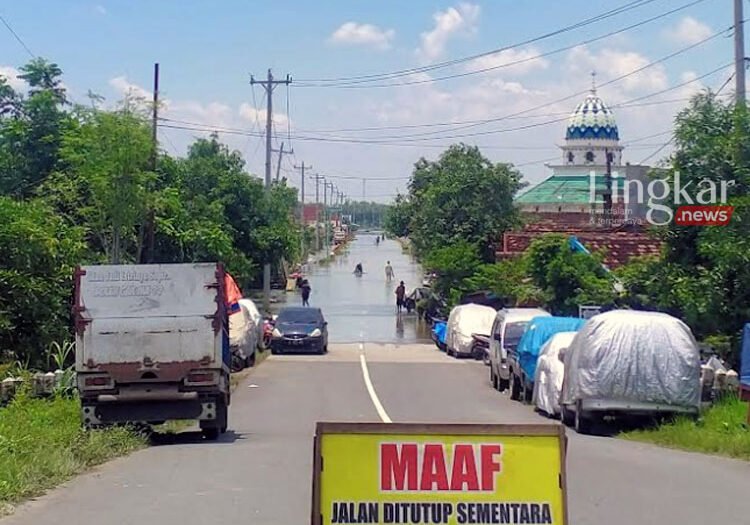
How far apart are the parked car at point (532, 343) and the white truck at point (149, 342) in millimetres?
9386

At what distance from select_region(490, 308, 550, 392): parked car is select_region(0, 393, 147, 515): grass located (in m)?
12.1

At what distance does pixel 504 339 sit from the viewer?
93.8 feet

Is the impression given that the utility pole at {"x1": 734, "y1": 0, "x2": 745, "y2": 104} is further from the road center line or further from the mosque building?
the mosque building

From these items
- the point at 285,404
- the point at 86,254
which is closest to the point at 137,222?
the point at 86,254

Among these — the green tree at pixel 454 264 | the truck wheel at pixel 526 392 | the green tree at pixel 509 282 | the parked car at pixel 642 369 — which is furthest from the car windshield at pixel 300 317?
the parked car at pixel 642 369

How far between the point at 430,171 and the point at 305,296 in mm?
21660

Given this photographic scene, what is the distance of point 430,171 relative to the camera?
3007 inches

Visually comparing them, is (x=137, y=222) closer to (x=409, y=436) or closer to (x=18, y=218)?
(x=18, y=218)

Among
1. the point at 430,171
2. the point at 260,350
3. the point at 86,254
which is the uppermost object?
the point at 430,171

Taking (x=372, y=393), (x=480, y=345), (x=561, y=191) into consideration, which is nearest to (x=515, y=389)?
(x=372, y=393)

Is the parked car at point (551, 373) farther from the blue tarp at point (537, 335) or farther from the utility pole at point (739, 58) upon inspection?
the utility pole at point (739, 58)

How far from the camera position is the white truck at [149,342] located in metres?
16.6

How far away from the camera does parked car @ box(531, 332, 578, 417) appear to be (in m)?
21.4

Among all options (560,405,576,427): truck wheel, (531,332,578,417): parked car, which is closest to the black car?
(531,332,578,417): parked car
